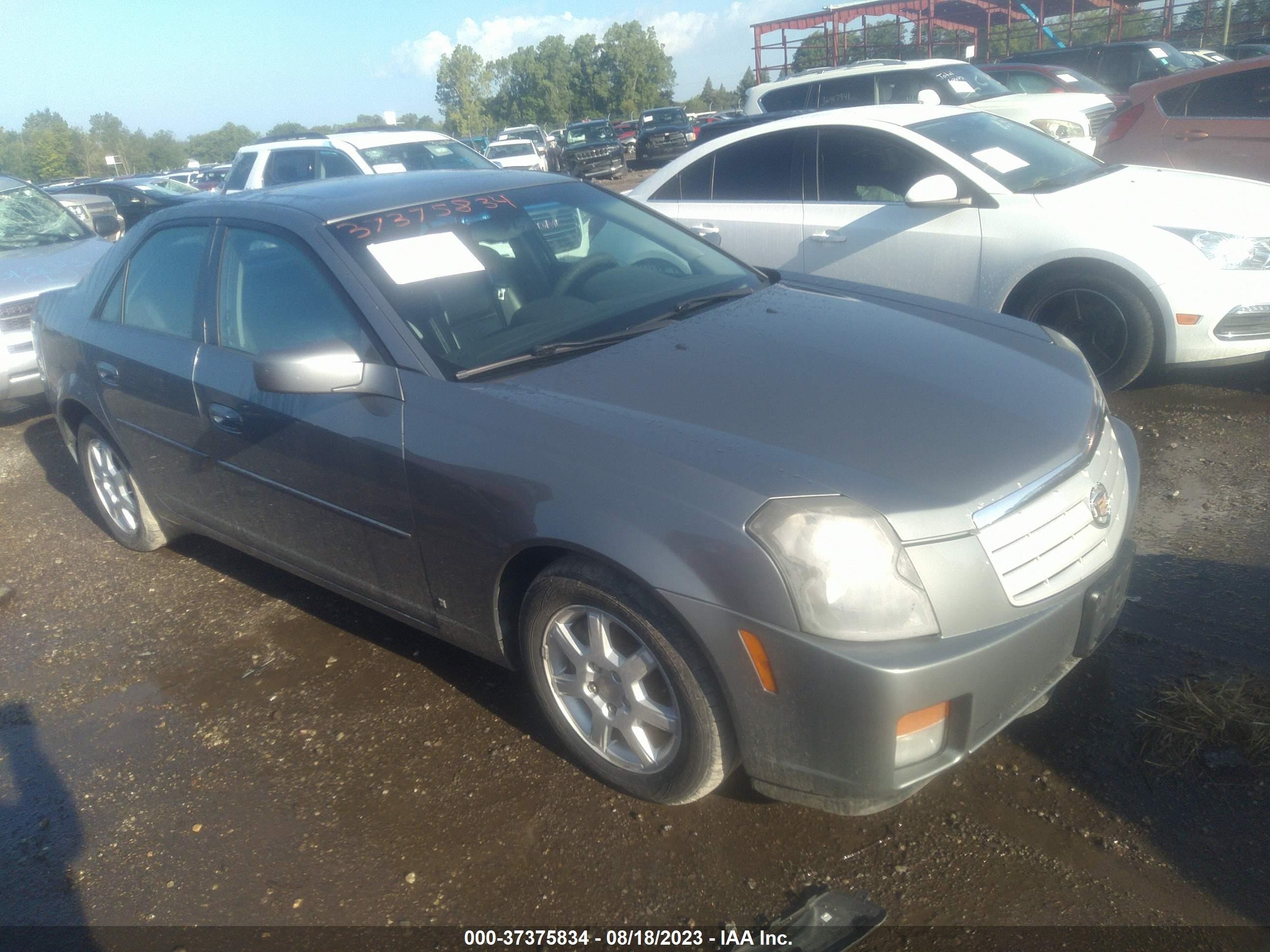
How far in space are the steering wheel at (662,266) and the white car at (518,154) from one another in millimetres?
22158

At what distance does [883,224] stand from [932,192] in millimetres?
442

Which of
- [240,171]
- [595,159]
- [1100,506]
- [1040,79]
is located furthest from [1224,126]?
[595,159]

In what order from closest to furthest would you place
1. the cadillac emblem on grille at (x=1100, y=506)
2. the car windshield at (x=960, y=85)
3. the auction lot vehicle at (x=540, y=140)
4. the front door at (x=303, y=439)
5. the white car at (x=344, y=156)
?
the cadillac emblem on grille at (x=1100, y=506)
the front door at (x=303, y=439)
the white car at (x=344, y=156)
the car windshield at (x=960, y=85)
the auction lot vehicle at (x=540, y=140)

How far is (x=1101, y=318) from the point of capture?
5.07 m

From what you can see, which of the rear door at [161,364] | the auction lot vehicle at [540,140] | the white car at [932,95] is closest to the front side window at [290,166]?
the white car at [932,95]

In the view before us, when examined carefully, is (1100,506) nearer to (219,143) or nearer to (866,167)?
(866,167)

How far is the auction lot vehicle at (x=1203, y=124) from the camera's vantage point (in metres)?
8.12

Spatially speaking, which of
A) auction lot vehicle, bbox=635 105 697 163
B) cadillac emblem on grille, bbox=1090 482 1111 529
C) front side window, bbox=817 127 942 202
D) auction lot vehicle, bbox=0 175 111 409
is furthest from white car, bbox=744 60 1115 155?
auction lot vehicle, bbox=635 105 697 163

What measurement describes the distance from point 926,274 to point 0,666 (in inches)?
191

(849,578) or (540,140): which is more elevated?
(849,578)

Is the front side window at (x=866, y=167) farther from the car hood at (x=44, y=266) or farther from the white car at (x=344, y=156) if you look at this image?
the white car at (x=344, y=156)

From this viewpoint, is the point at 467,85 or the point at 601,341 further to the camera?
the point at 467,85

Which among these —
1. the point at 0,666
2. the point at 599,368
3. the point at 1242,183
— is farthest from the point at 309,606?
the point at 1242,183

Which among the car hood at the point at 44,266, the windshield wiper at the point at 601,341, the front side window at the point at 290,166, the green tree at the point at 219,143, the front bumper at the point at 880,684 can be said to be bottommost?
the green tree at the point at 219,143
